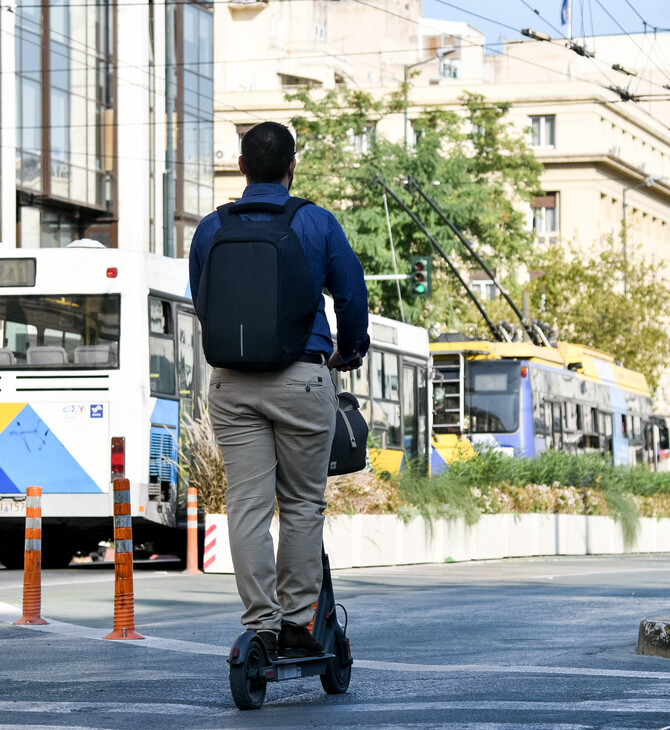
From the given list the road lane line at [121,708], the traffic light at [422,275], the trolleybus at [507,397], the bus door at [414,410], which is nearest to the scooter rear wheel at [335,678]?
the road lane line at [121,708]

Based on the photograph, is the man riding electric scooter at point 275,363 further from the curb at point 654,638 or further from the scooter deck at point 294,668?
the curb at point 654,638

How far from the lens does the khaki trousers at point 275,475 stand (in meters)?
5.77

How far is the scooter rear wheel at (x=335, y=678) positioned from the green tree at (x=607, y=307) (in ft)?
156

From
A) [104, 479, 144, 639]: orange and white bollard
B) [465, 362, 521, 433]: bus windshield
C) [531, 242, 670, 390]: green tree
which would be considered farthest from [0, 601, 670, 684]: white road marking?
[531, 242, 670, 390]: green tree

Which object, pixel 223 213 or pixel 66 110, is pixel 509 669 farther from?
pixel 66 110

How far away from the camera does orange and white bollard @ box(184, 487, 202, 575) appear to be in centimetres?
1697

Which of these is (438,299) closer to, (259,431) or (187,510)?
(187,510)

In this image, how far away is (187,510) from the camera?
1748 centimetres

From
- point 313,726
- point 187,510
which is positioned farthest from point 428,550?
point 313,726

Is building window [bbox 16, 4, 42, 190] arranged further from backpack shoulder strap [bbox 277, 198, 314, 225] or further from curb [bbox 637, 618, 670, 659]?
backpack shoulder strap [bbox 277, 198, 314, 225]

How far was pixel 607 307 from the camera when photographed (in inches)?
2105

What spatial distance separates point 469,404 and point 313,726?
90.1 feet

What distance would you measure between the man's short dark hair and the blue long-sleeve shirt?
0.15 feet

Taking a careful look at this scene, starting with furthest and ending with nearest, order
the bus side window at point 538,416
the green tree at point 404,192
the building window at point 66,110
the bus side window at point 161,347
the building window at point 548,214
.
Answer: the building window at point 548,214 → the building window at point 66,110 → the green tree at point 404,192 → the bus side window at point 538,416 → the bus side window at point 161,347
